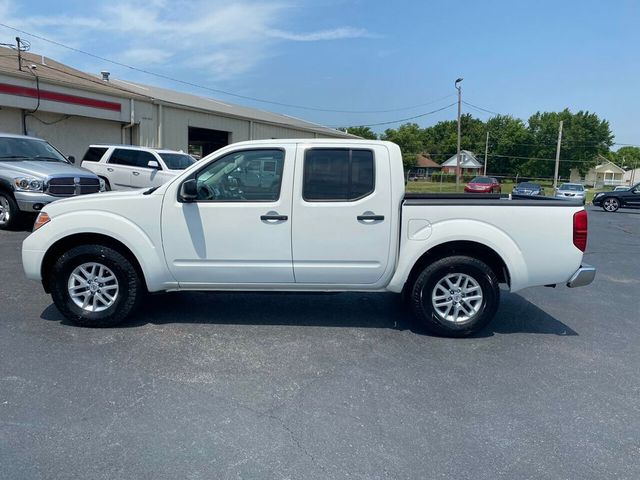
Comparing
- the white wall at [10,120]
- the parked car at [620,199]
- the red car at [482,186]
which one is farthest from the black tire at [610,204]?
the white wall at [10,120]

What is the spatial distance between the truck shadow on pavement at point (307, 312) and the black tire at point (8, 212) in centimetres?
567

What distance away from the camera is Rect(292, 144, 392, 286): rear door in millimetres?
4672

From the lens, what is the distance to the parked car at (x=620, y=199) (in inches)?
982

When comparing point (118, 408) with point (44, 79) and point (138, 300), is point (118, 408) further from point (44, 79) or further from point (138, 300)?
point (44, 79)

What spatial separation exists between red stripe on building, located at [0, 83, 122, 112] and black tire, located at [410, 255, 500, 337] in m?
17.0

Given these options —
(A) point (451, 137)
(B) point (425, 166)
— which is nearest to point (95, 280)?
(B) point (425, 166)

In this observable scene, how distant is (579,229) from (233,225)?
11.0 feet

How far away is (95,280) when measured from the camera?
15.8 feet

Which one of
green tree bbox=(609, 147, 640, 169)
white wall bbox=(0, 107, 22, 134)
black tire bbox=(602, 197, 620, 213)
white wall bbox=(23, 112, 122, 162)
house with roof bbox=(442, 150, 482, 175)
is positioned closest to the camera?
white wall bbox=(0, 107, 22, 134)

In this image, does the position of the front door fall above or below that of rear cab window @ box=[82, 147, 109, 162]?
below

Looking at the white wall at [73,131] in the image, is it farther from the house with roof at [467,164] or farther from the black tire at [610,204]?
the house with roof at [467,164]

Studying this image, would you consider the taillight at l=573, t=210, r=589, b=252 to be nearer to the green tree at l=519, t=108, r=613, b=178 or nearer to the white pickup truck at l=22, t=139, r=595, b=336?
the white pickup truck at l=22, t=139, r=595, b=336

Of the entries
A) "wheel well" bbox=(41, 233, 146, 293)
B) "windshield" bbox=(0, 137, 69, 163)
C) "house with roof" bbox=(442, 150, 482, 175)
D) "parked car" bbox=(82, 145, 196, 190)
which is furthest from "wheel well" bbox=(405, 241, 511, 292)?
"house with roof" bbox=(442, 150, 482, 175)

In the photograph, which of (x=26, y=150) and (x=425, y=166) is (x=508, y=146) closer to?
(x=425, y=166)
